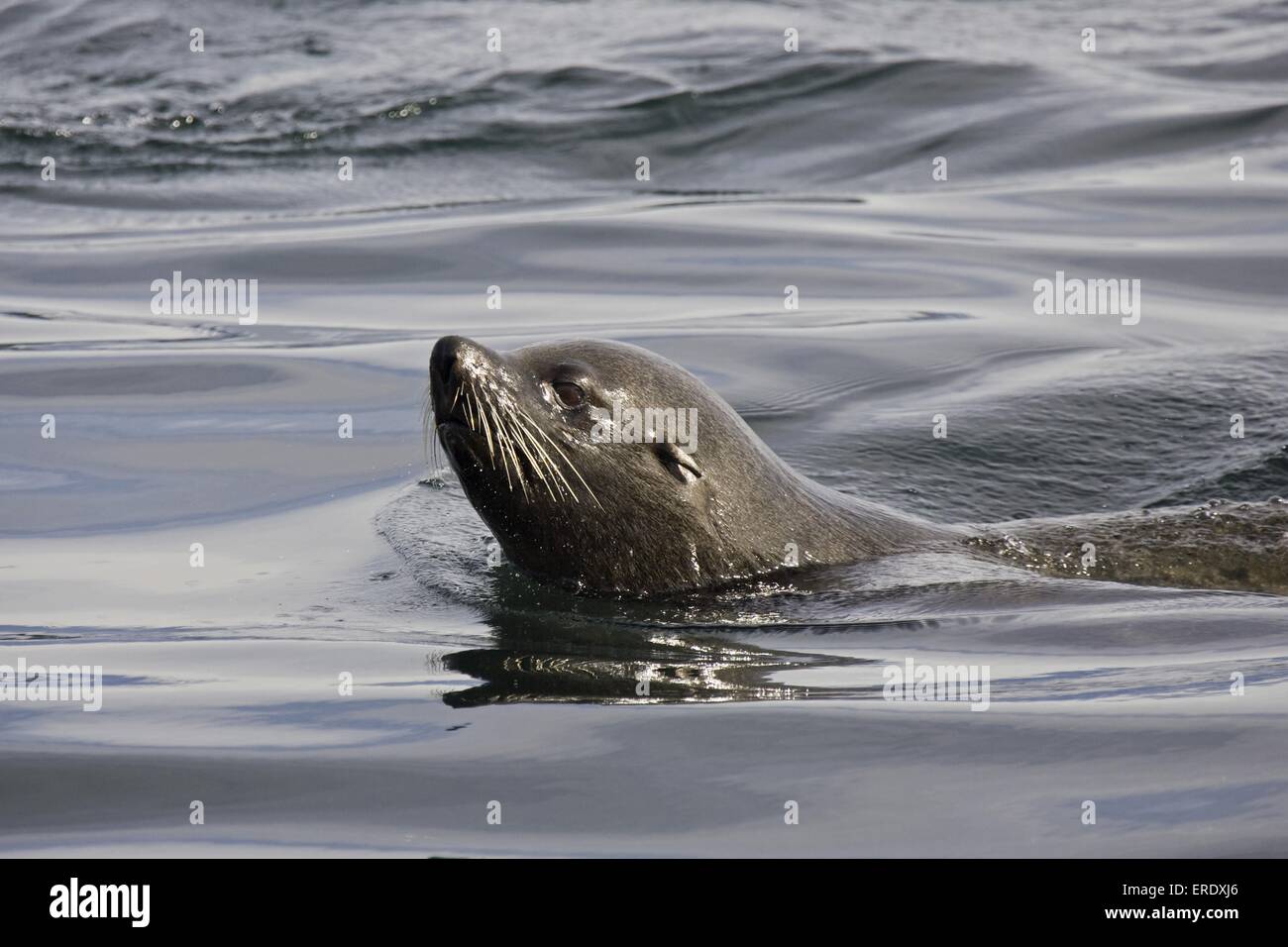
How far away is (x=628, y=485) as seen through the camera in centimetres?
631

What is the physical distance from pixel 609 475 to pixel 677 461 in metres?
0.24

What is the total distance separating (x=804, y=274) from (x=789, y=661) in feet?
22.0

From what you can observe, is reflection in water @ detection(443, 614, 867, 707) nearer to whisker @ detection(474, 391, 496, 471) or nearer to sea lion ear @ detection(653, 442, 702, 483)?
whisker @ detection(474, 391, 496, 471)

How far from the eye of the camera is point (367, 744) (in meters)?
4.65

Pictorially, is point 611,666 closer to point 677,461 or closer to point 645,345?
point 677,461

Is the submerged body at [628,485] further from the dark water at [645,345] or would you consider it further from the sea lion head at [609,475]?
the dark water at [645,345]

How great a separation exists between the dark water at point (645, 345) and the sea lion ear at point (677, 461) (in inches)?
17.4

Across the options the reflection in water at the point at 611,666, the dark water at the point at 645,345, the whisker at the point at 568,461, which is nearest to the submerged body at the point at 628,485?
the whisker at the point at 568,461

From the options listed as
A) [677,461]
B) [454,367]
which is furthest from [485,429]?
[677,461]

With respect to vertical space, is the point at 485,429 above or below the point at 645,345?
below

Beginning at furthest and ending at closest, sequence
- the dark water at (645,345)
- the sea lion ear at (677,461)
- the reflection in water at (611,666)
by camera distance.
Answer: the sea lion ear at (677,461) < the reflection in water at (611,666) < the dark water at (645,345)

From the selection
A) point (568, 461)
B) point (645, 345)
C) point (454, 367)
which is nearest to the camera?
point (454, 367)

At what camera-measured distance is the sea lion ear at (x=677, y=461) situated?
20.8 feet

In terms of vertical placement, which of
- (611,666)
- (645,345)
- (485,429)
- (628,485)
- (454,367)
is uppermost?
(645,345)
